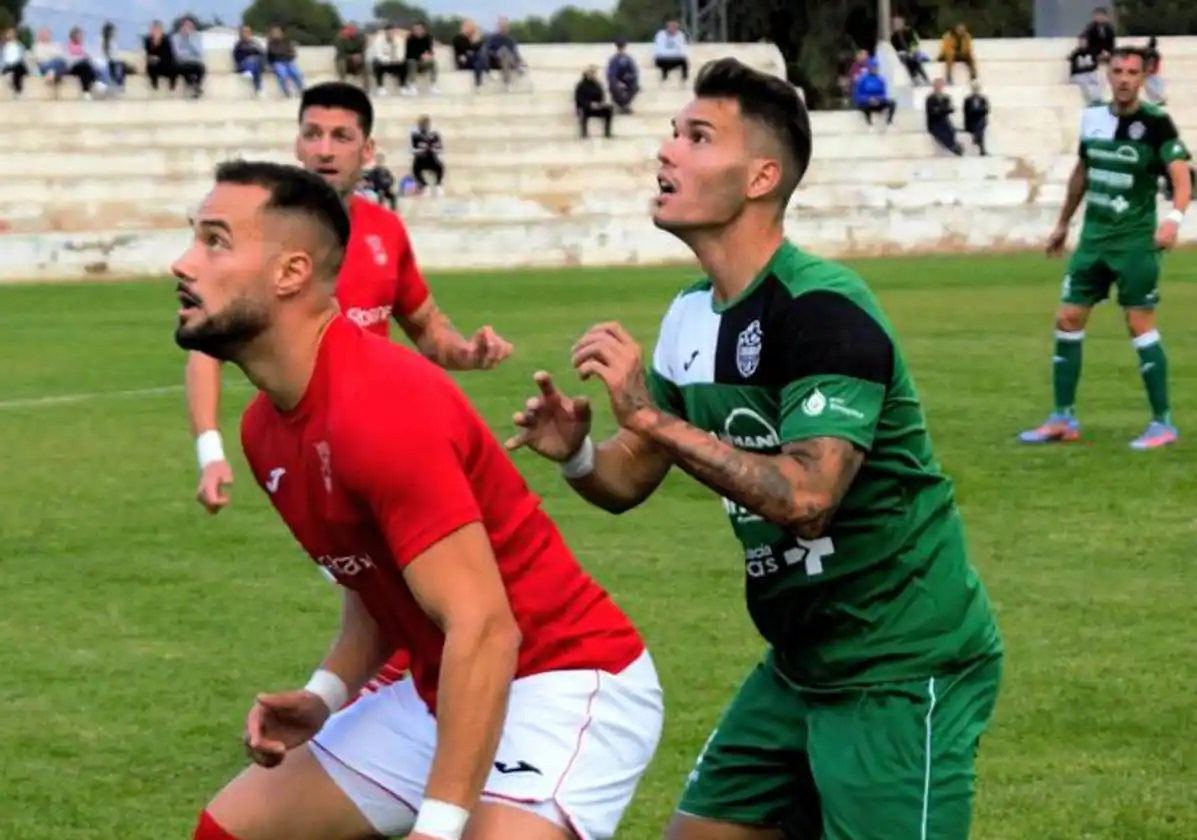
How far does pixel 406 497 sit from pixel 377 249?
13.5ft

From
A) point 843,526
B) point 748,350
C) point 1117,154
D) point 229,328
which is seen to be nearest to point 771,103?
point 748,350

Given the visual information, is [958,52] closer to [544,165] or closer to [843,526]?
[544,165]

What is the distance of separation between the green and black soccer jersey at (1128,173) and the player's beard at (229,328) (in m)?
9.81

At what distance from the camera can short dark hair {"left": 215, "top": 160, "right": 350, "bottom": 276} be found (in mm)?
4324

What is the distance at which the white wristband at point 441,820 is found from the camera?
3879 mm

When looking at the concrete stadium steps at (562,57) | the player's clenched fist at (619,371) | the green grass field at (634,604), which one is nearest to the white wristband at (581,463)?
the player's clenched fist at (619,371)

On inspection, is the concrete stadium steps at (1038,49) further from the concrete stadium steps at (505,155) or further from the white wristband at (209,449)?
the white wristband at (209,449)

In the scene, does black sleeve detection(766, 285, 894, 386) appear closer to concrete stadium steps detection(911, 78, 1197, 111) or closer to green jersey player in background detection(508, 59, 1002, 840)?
green jersey player in background detection(508, 59, 1002, 840)

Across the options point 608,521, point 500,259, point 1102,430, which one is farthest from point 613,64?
point 608,521

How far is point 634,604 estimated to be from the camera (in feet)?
30.8

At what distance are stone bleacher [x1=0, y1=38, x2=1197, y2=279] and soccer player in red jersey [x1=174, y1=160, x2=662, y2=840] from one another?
2874 centimetres

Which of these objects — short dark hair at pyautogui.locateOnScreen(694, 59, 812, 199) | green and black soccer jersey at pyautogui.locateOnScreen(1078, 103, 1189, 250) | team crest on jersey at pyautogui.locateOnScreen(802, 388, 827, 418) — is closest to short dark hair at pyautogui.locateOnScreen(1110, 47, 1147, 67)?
green and black soccer jersey at pyautogui.locateOnScreen(1078, 103, 1189, 250)

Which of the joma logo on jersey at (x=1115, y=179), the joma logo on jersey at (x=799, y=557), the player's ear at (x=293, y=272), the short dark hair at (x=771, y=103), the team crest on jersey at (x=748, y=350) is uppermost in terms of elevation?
the short dark hair at (x=771, y=103)

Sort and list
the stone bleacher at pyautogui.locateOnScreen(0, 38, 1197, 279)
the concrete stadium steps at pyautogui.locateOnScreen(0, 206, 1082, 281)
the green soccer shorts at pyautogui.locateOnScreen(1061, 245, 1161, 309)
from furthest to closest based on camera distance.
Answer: the stone bleacher at pyautogui.locateOnScreen(0, 38, 1197, 279) < the concrete stadium steps at pyautogui.locateOnScreen(0, 206, 1082, 281) < the green soccer shorts at pyautogui.locateOnScreen(1061, 245, 1161, 309)
